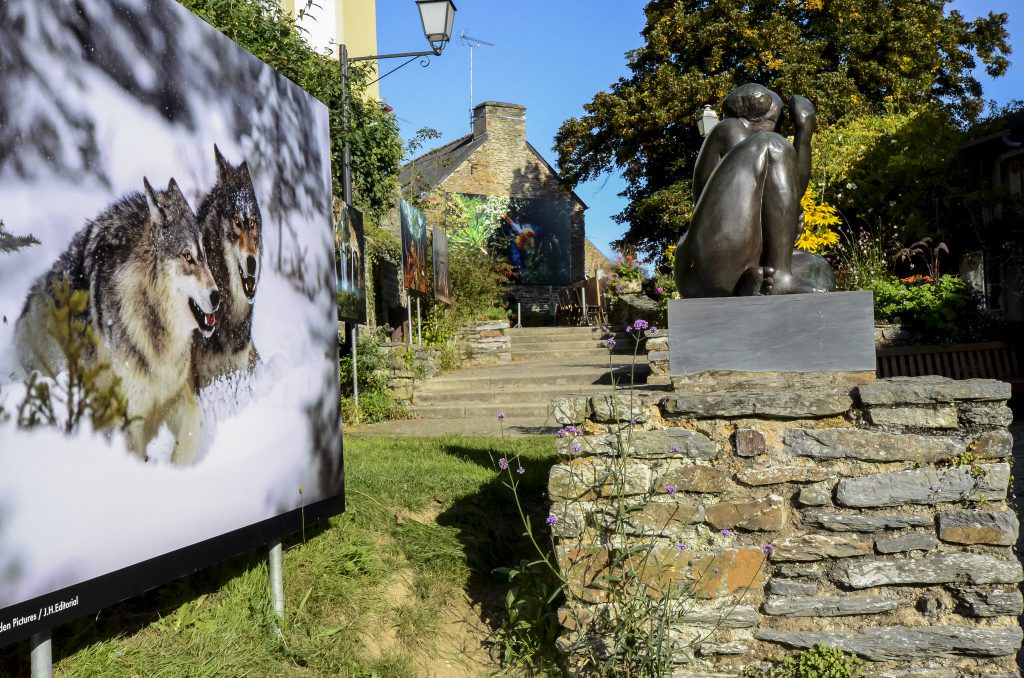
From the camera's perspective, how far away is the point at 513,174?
82.4 feet

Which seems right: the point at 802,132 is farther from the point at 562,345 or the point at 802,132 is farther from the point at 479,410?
the point at 562,345

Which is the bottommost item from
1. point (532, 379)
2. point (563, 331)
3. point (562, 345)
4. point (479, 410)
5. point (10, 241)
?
point (479, 410)

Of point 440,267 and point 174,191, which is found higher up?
point 440,267

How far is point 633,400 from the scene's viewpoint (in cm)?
321

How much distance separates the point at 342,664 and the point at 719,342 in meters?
1.98

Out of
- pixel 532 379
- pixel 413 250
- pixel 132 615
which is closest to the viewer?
pixel 132 615

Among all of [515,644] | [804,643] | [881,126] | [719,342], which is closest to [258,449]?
[515,644]

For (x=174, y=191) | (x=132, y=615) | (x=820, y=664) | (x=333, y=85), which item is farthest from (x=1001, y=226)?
(x=132, y=615)

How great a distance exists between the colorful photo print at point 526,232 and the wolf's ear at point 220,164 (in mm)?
21345

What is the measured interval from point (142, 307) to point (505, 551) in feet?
7.70

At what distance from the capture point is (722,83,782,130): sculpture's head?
3.83m

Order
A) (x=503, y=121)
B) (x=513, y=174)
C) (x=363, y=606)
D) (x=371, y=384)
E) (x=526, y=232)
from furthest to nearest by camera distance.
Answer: (x=503, y=121) → (x=513, y=174) → (x=526, y=232) → (x=371, y=384) → (x=363, y=606)

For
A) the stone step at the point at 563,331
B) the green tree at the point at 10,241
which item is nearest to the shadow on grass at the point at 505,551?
the green tree at the point at 10,241

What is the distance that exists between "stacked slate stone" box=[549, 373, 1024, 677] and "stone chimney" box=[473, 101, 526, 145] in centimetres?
2281
